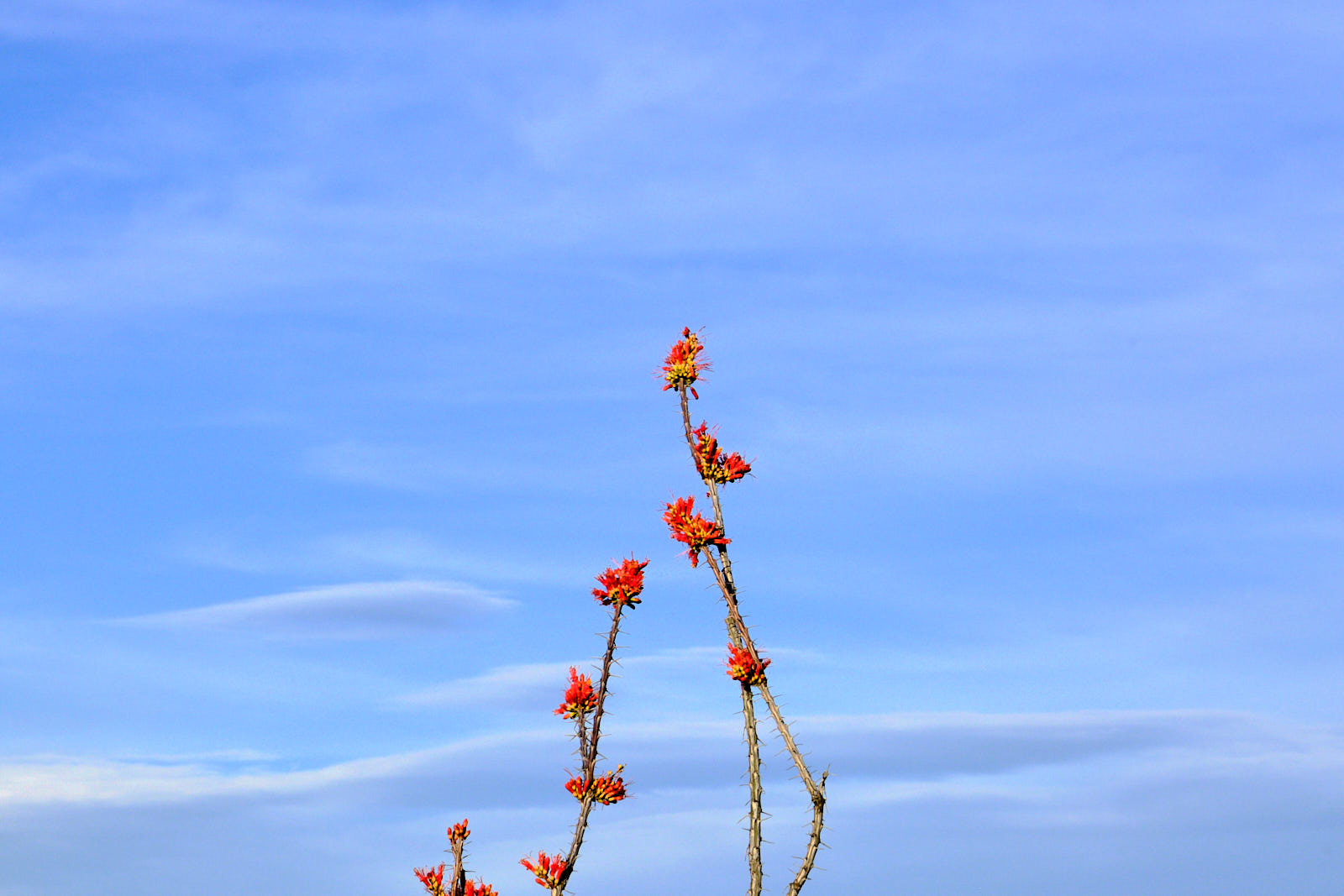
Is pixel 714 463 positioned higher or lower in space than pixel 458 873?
higher

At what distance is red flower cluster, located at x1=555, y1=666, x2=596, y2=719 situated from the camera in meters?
14.9

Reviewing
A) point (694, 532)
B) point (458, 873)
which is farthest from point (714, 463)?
point (458, 873)

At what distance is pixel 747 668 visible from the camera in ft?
50.2

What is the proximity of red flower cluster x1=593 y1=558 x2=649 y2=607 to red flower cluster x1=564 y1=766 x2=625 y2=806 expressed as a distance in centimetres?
178

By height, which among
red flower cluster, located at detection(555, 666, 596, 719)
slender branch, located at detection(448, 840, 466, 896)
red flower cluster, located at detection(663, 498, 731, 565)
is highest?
red flower cluster, located at detection(663, 498, 731, 565)

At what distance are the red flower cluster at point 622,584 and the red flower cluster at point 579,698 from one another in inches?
34.4

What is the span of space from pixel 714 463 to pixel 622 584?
6.15ft

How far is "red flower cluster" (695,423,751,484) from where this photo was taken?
15.8 m

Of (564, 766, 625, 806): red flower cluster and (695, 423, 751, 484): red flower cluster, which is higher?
(695, 423, 751, 484): red flower cluster

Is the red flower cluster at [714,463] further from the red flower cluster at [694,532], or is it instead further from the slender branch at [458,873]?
the slender branch at [458,873]

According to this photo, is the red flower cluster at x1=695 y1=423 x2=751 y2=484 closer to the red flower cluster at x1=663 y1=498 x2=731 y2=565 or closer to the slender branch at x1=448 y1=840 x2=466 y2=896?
the red flower cluster at x1=663 y1=498 x2=731 y2=565

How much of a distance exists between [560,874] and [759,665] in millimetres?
3006

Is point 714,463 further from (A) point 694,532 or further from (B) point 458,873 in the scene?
(B) point 458,873

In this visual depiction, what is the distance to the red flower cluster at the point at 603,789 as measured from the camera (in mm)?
14578
